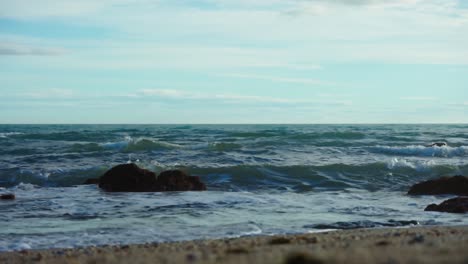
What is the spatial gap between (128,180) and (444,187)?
25.1ft

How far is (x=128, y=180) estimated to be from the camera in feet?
53.7

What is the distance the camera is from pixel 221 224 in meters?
10.5

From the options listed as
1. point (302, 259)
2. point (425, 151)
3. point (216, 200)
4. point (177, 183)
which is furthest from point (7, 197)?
point (425, 151)

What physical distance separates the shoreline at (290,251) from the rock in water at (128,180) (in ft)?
24.9

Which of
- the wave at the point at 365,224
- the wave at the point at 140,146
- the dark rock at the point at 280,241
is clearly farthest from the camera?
the wave at the point at 140,146

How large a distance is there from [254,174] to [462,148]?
52.7ft

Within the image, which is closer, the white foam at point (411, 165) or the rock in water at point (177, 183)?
the rock in water at point (177, 183)

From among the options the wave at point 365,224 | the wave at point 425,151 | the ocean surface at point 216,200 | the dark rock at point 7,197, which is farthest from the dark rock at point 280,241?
the wave at point 425,151

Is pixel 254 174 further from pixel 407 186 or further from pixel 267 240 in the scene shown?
pixel 267 240

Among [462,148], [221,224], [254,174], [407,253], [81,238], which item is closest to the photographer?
[407,253]

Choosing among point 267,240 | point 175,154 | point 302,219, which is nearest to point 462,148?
point 175,154

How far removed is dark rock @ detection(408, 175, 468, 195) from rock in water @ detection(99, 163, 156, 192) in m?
6.35

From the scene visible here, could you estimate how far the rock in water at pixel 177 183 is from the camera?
16.1 meters

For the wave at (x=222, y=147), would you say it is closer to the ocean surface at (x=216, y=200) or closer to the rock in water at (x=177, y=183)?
the ocean surface at (x=216, y=200)
